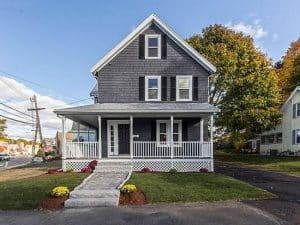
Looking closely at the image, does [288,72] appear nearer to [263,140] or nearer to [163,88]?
[263,140]

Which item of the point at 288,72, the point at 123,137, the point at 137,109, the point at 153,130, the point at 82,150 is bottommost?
the point at 82,150

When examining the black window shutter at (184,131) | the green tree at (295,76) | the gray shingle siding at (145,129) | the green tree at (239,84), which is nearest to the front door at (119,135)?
the gray shingle siding at (145,129)

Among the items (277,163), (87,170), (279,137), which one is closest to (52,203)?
(87,170)

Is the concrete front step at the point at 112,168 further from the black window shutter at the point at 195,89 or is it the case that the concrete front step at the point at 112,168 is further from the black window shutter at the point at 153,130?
the black window shutter at the point at 195,89

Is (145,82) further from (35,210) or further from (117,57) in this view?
(35,210)

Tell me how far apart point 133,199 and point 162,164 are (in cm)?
865

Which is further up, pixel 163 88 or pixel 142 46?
pixel 142 46

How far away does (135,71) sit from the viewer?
22953 millimetres

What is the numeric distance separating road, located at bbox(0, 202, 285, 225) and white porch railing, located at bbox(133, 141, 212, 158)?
9.65 m

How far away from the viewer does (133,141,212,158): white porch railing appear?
69.0ft

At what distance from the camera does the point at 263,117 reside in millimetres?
32000

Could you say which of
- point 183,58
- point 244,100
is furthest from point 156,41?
point 244,100

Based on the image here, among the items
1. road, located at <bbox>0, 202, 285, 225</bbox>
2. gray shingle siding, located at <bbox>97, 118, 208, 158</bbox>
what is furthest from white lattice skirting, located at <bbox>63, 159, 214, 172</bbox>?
road, located at <bbox>0, 202, 285, 225</bbox>

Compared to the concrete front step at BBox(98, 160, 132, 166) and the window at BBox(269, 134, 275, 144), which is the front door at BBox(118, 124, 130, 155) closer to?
the concrete front step at BBox(98, 160, 132, 166)
